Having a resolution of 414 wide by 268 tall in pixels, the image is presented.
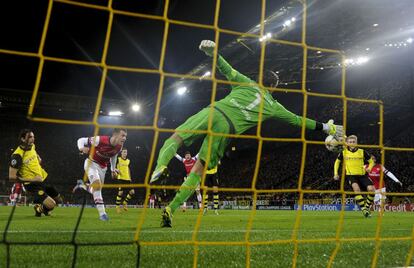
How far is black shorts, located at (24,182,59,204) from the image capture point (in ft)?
28.7

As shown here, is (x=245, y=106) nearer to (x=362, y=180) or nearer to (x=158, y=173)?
(x=158, y=173)

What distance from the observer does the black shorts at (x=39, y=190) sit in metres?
8.74

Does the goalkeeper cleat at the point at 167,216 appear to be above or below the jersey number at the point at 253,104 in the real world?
below

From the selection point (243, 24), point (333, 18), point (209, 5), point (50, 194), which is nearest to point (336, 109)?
point (333, 18)

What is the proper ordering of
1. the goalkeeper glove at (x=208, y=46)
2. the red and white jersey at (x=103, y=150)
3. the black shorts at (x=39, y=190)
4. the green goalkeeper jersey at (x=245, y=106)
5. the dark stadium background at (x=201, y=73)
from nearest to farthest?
the goalkeeper glove at (x=208, y=46)
the green goalkeeper jersey at (x=245, y=106)
the red and white jersey at (x=103, y=150)
the black shorts at (x=39, y=190)
the dark stadium background at (x=201, y=73)

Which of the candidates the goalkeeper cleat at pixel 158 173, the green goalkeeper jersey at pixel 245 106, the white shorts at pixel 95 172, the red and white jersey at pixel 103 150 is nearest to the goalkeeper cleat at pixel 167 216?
the goalkeeper cleat at pixel 158 173

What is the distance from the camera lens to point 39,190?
883 centimetres

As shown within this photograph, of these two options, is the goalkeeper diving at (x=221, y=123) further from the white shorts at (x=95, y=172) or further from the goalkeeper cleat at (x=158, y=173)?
the white shorts at (x=95, y=172)

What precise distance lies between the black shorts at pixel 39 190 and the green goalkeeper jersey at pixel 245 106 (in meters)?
5.36

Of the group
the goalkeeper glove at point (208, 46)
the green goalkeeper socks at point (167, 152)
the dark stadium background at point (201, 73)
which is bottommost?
the green goalkeeper socks at point (167, 152)

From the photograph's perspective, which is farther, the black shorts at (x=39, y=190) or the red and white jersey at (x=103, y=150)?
the black shorts at (x=39, y=190)

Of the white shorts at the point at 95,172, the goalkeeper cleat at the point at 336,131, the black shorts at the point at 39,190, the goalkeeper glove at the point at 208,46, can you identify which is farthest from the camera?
the black shorts at the point at 39,190

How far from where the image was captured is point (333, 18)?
18344mm

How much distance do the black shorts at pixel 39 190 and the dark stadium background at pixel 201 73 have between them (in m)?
6.97
